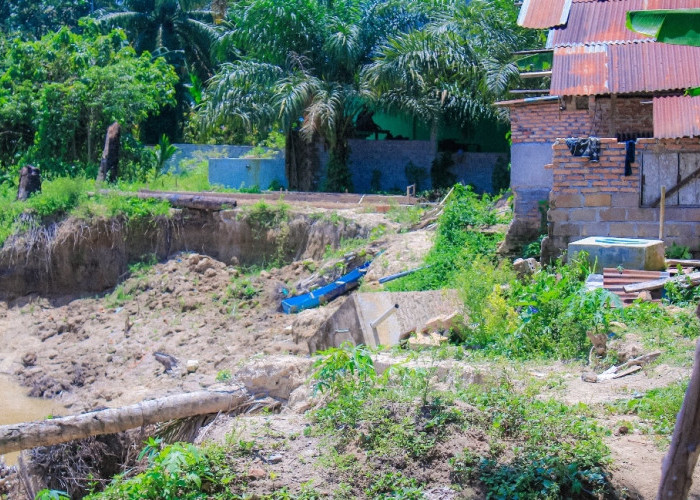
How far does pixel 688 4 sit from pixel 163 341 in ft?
32.9

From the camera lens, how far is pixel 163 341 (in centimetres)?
1499

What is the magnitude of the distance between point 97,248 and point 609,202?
11489 millimetres

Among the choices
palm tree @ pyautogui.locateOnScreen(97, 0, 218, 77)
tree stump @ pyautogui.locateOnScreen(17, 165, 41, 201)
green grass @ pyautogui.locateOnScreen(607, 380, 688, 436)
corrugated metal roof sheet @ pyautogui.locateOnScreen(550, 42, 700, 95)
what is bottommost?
green grass @ pyautogui.locateOnScreen(607, 380, 688, 436)

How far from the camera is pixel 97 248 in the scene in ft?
60.1

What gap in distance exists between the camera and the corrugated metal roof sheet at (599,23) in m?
12.5

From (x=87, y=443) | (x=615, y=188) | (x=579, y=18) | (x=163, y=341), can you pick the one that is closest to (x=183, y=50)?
(x=163, y=341)

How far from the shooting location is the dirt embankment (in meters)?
17.8

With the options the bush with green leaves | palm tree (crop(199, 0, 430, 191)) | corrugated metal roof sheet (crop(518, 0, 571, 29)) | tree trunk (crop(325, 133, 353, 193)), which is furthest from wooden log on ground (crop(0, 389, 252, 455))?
tree trunk (crop(325, 133, 353, 193))

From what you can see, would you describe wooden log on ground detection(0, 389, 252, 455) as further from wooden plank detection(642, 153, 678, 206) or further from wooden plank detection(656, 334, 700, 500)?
wooden plank detection(642, 153, 678, 206)

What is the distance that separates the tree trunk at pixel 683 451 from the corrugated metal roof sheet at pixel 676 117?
22.5 feet

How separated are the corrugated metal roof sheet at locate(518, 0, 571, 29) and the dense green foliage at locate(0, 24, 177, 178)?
1292 centimetres

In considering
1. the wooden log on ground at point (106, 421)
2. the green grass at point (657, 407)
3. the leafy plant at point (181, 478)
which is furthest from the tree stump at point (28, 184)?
the green grass at point (657, 407)

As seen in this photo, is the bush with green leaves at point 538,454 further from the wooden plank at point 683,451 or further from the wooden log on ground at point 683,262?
the wooden log on ground at point 683,262

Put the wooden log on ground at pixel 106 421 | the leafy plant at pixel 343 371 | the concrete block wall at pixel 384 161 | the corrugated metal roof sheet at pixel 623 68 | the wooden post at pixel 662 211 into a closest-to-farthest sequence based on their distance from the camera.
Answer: the leafy plant at pixel 343 371
the wooden log on ground at pixel 106 421
the wooden post at pixel 662 211
the corrugated metal roof sheet at pixel 623 68
the concrete block wall at pixel 384 161
